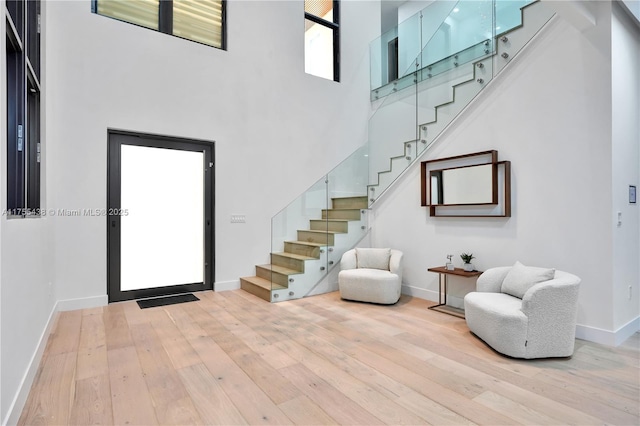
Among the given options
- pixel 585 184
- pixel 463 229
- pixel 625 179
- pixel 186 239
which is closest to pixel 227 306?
pixel 186 239

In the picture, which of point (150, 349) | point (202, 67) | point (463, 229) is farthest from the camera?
point (202, 67)

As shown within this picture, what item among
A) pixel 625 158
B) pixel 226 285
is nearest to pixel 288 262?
pixel 226 285

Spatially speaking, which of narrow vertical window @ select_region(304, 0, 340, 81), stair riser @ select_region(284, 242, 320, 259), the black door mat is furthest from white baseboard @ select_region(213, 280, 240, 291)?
narrow vertical window @ select_region(304, 0, 340, 81)

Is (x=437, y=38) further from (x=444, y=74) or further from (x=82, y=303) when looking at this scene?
(x=82, y=303)

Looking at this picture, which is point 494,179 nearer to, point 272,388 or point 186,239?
point 272,388

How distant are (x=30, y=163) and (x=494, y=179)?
474 centimetres

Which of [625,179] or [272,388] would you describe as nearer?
[272,388]

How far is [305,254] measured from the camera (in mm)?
5082

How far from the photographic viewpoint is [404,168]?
197 inches

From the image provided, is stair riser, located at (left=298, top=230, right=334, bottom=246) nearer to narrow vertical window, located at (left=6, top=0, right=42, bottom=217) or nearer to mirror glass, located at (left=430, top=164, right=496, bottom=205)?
mirror glass, located at (left=430, top=164, right=496, bottom=205)

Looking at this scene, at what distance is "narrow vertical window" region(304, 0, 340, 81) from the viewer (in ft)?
20.3

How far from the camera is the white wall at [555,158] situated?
10.3 ft

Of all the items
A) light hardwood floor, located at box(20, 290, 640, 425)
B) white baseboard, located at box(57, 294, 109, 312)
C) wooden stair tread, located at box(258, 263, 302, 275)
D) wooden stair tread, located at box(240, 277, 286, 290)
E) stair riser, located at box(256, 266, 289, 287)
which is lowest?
light hardwood floor, located at box(20, 290, 640, 425)

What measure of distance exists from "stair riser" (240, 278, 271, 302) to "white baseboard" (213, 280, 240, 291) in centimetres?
8
